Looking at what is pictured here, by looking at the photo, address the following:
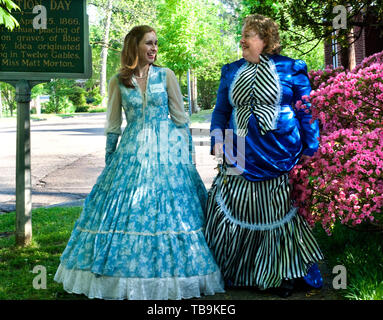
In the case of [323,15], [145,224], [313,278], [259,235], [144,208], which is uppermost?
[323,15]

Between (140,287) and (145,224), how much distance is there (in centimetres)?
46

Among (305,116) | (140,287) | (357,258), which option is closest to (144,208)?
(140,287)

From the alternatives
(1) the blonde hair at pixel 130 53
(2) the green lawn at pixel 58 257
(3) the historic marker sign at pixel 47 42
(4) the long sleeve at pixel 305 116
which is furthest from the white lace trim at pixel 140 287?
(3) the historic marker sign at pixel 47 42

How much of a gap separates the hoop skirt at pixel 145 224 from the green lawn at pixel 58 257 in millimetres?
377

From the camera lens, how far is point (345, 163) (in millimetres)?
3957

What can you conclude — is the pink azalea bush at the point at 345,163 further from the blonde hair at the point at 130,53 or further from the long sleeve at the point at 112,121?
the long sleeve at the point at 112,121

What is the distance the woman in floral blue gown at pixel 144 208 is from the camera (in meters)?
3.87

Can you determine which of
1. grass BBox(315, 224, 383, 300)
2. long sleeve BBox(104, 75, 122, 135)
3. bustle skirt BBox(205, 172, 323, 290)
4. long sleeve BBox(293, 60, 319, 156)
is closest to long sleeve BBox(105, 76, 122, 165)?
A: long sleeve BBox(104, 75, 122, 135)

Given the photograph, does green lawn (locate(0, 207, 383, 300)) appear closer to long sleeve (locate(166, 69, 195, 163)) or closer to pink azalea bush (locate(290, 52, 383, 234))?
pink azalea bush (locate(290, 52, 383, 234))

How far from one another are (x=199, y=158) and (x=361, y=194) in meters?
9.56

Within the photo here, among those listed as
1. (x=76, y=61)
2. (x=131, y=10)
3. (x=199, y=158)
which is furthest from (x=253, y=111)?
(x=131, y=10)

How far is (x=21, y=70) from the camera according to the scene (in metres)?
5.61

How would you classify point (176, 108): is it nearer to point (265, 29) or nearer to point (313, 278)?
point (265, 29)

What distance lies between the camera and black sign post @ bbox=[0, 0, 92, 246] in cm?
555
